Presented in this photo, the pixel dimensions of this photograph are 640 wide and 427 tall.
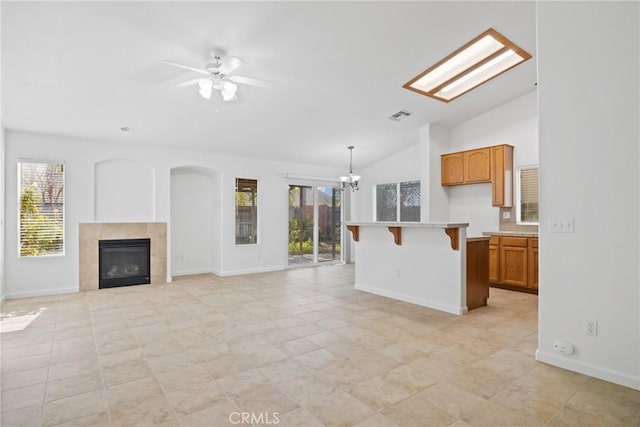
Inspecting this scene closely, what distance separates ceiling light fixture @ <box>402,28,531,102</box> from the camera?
4250 mm

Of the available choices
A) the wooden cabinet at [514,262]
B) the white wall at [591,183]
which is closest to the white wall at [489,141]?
the wooden cabinet at [514,262]

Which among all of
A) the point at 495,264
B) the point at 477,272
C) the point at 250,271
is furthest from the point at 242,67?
the point at 495,264

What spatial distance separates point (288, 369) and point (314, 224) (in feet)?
19.7

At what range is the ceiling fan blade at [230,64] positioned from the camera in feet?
10.7

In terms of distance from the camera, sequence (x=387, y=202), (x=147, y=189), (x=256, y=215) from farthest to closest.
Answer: (x=387, y=202) → (x=256, y=215) → (x=147, y=189)

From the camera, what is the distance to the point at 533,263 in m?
5.41

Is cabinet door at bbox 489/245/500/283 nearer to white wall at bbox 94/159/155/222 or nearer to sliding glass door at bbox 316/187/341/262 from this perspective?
sliding glass door at bbox 316/187/341/262

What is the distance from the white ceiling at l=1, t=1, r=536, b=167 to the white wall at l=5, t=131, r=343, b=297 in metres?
0.32

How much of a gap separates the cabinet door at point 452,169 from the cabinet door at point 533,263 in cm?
169

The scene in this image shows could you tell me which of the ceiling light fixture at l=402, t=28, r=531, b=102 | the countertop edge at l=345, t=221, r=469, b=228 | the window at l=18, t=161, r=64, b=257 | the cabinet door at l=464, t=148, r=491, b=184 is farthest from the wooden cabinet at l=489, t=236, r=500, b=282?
the window at l=18, t=161, r=64, b=257

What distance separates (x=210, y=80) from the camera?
10.8ft

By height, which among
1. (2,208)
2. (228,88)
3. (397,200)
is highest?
(228,88)

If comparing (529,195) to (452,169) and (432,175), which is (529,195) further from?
(432,175)

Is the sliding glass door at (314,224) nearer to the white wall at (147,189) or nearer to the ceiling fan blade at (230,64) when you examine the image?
the white wall at (147,189)
